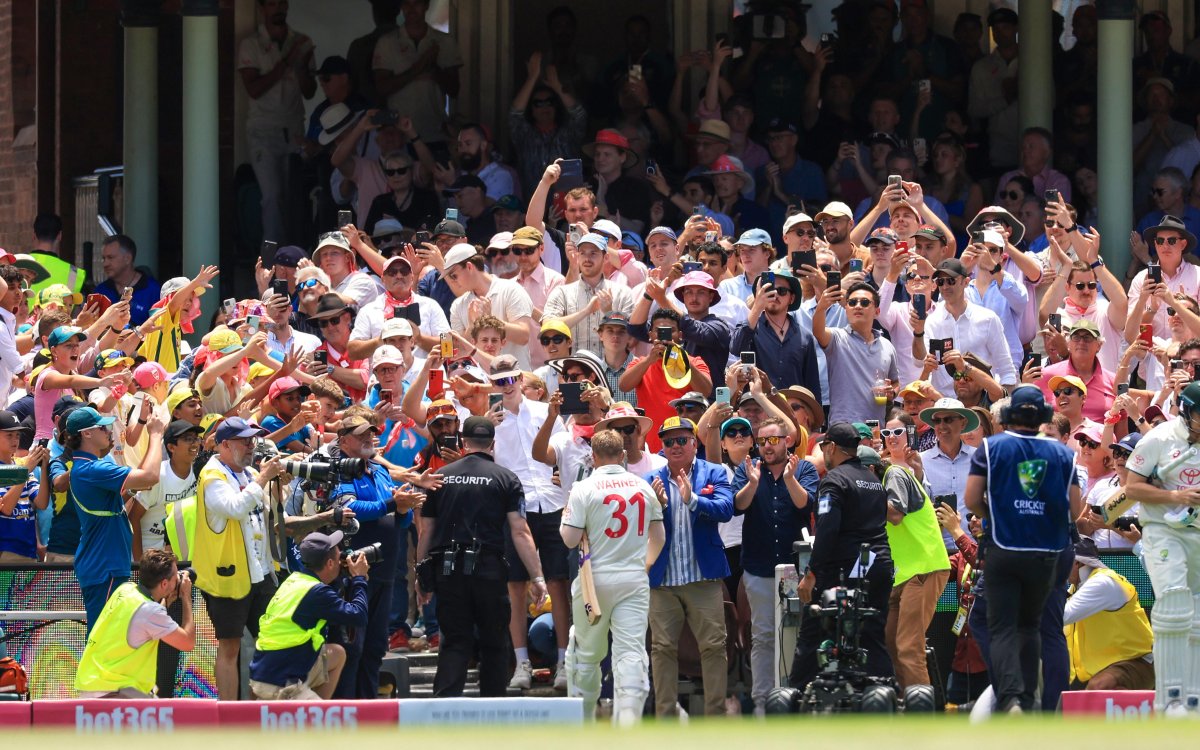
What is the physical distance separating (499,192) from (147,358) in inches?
141

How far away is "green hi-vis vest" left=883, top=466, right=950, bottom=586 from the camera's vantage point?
39.0 ft

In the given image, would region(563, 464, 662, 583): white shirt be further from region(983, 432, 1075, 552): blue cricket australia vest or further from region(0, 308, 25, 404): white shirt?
region(0, 308, 25, 404): white shirt

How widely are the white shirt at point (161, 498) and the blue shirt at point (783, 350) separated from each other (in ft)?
11.2

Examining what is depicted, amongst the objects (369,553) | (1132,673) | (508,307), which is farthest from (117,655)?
(1132,673)

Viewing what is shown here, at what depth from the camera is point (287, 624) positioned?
11039 millimetres

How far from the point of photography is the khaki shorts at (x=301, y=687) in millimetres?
11000

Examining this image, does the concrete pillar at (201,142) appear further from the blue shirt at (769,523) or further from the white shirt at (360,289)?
the blue shirt at (769,523)

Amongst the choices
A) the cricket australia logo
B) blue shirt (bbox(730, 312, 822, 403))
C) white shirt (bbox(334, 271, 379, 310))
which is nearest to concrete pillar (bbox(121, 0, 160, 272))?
white shirt (bbox(334, 271, 379, 310))

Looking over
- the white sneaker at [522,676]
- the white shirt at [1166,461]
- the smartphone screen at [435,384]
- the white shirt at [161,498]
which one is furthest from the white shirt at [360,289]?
the white shirt at [1166,461]

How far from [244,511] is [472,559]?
1233 millimetres

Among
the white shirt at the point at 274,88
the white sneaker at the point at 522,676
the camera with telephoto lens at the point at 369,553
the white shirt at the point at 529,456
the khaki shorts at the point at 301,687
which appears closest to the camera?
the khaki shorts at the point at 301,687

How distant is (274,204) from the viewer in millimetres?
18641

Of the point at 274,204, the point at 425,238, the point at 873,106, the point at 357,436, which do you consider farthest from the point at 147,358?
the point at 873,106

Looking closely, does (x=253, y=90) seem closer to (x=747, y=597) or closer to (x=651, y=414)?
(x=651, y=414)
